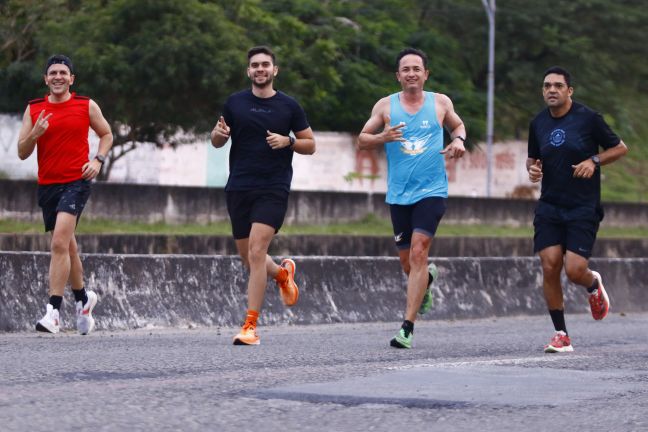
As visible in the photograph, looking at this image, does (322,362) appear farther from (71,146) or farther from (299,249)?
Result: (299,249)

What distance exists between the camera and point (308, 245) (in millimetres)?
A: 28938

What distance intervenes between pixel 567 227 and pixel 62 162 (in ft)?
12.0

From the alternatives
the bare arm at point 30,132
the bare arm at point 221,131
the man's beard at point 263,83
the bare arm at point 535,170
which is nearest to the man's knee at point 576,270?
the bare arm at point 535,170

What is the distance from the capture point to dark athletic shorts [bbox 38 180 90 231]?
11.6 m

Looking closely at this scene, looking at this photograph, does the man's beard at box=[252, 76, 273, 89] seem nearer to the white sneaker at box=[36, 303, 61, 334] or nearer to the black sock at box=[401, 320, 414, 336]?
the black sock at box=[401, 320, 414, 336]

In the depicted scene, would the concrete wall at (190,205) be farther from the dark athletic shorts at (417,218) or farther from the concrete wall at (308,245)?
the dark athletic shorts at (417,218)

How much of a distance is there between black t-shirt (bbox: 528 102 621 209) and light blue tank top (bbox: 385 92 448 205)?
76cm

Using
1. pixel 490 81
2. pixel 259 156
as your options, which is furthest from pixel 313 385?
pixel 490 81

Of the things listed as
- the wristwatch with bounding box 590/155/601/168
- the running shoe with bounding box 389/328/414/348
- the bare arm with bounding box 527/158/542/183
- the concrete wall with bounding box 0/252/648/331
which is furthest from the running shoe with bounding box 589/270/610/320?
the concrete wall with bounding box 0/252/648/331

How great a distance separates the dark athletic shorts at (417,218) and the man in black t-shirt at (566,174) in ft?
2.33

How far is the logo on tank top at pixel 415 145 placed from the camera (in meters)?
11.5

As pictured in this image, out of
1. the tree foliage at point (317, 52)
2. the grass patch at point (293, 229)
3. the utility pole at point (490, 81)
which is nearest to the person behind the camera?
the grass patch at point (293, 229)

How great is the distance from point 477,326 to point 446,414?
307 inches

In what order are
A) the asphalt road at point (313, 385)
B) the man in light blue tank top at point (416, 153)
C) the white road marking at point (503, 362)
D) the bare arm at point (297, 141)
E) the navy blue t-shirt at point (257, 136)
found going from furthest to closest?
the man in light blue tank top at point (416, 153) → the navy blue t-shirt at point (257, 136) → the bare arm at point (297, 141) → the white road marking at point (503, 362) → the asphalt road at point (313, 385)
